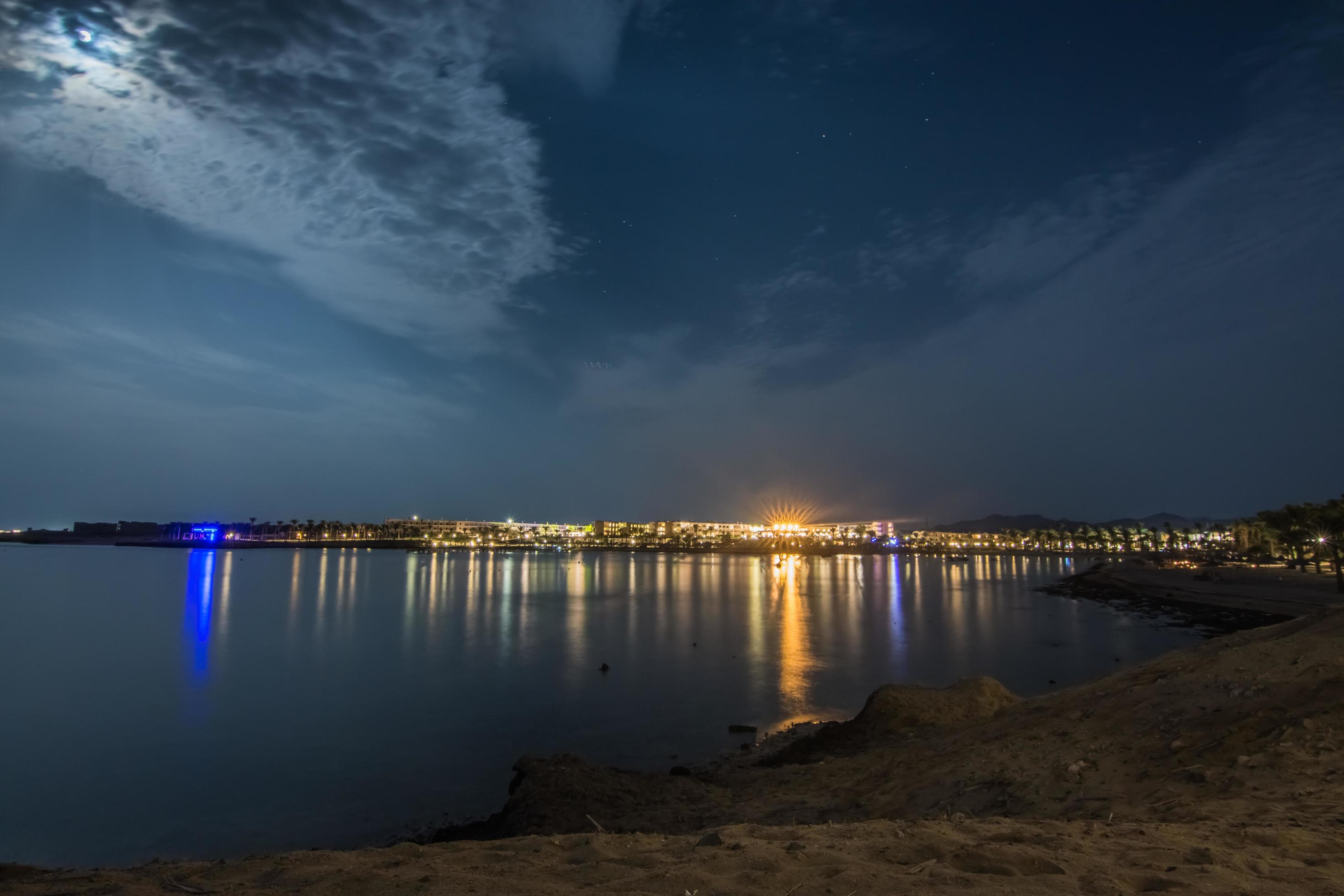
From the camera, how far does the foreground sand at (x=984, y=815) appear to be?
564cm

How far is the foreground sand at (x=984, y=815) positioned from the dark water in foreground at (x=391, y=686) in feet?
20.0

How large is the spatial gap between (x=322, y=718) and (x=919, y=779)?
22.1 meters

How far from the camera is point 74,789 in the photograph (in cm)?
1850

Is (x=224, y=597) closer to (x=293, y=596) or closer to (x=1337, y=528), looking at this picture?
(x=293, y=596)

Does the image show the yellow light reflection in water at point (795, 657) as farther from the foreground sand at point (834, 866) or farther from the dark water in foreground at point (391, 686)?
the foreground sand at point (834, 866)

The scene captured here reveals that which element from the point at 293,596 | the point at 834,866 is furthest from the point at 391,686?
the point at 293,596

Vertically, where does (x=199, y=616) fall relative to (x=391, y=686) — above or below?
above

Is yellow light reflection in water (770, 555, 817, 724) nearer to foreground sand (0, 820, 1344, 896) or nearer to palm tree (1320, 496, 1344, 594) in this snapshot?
foreground sand (0, 820, 1344, 896)

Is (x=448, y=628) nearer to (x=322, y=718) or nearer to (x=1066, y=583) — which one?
(x=322, y=718)

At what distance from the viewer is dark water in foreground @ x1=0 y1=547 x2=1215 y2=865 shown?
16984 millimetres

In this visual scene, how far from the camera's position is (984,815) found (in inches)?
371

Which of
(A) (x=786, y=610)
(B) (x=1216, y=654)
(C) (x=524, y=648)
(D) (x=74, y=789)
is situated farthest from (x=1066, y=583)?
(D) (x=74, y=789)

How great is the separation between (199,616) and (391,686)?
123 ft

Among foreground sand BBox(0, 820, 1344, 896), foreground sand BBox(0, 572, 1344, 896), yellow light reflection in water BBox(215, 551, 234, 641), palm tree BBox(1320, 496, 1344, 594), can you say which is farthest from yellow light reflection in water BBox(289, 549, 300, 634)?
palm tree BBox(1320, 496, 1344, 594)
